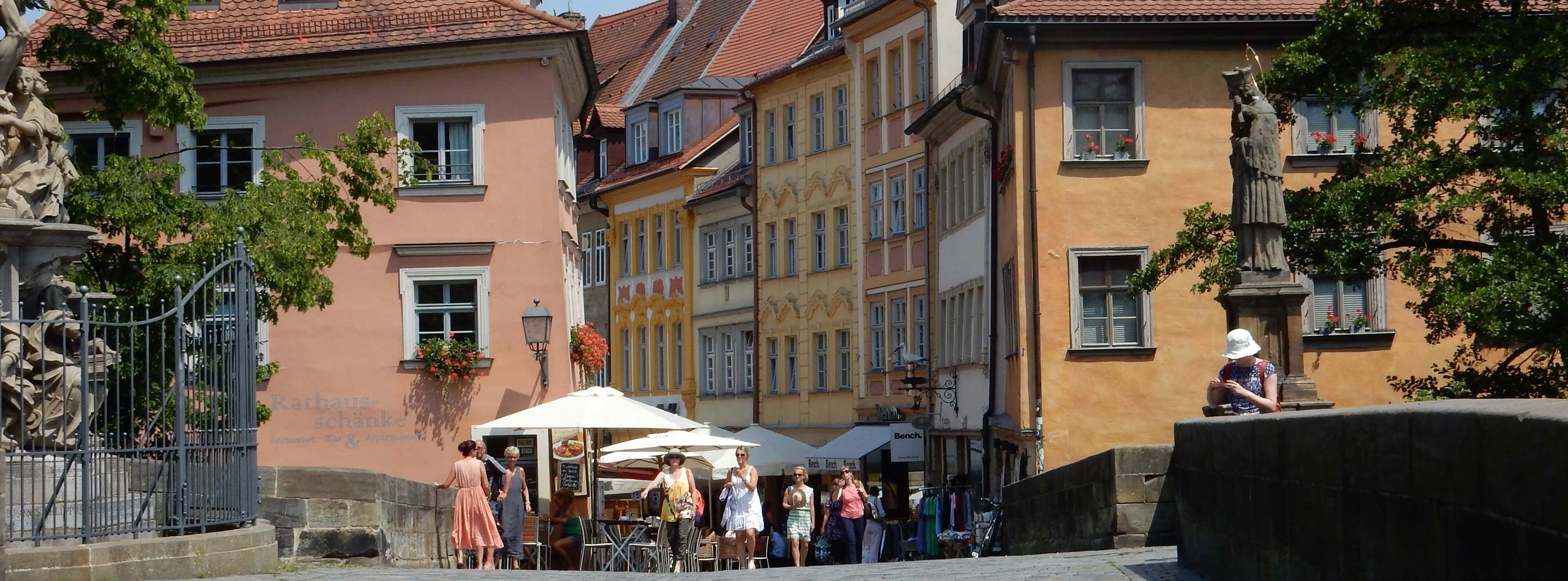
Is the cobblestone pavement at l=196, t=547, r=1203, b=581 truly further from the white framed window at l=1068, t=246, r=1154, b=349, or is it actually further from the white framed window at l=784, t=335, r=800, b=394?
the white framed window at l=784, t=335, r=800, b=394

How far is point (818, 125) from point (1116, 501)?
32529 mm

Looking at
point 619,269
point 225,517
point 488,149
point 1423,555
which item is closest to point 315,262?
point 488,149

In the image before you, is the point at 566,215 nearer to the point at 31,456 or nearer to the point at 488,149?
the point at 488,149

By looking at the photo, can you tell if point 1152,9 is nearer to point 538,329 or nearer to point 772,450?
point 538,329

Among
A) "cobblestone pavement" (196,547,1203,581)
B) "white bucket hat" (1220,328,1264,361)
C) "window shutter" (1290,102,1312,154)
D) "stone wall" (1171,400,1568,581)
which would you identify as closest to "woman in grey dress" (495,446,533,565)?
"cobblestone pavement" (196,547,1203,581)

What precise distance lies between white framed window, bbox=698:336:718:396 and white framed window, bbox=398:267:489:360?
76.8 ft

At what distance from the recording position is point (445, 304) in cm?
3188

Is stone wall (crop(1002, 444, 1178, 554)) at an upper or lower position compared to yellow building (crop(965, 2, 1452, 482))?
lower

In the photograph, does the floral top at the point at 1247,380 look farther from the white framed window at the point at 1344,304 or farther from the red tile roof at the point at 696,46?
the red tile roof at the point at 696,46

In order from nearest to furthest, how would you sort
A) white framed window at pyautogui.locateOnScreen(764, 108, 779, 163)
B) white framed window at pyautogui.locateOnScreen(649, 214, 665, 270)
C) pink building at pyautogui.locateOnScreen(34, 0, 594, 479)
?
pink building at pyautogui.locateOnScreen(34, 0, 594, 479) → white framed window at pyautogui.locateOnScreen(764, 108, 779, 163) → white framed window at pyautogui.locateOnScreen(649, 214, 665, 270)

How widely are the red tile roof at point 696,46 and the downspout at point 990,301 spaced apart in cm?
2244

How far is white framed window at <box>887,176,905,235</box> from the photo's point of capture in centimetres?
4341

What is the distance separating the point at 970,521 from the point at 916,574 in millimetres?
16525

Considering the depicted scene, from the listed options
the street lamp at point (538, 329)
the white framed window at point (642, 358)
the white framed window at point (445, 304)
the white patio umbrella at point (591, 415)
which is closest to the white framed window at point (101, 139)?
the white framed window at point (445, 304)
